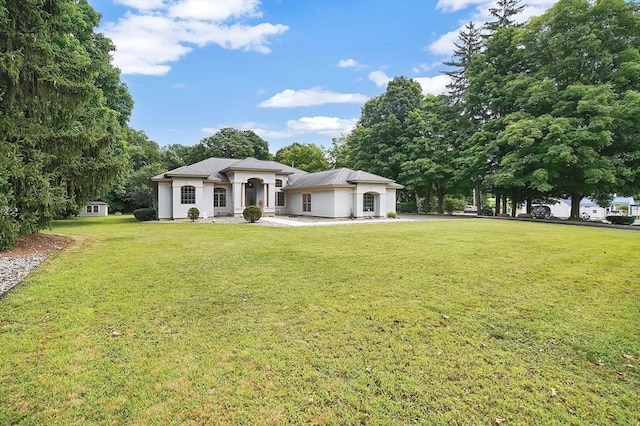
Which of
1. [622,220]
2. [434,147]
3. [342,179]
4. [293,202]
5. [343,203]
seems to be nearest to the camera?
[622,220]

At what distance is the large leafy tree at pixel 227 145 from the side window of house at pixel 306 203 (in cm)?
1954

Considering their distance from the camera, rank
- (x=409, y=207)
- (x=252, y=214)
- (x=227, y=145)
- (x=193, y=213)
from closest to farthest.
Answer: (x=252, y=214) < (x=193, y=213) < (x=409, y=207) < (x=227, y=145)

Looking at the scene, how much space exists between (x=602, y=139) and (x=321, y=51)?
56.4 ft

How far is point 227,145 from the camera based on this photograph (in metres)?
42.0

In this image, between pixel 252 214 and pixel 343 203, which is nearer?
pixel 252 214

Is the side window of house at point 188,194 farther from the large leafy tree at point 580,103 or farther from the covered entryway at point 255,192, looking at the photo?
the large leafy tree at point 580,103

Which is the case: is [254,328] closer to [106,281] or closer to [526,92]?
[106,281]

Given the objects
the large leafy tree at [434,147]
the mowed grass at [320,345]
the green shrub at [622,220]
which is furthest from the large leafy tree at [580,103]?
the mowed grass at [320,345]

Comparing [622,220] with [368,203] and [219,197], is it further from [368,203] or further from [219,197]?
[219,197]

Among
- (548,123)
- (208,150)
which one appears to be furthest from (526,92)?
(208,150)

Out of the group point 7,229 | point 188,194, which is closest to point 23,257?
point 7,229

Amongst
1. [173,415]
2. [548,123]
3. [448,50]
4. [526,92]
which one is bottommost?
[173,415]

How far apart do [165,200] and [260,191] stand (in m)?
7.28

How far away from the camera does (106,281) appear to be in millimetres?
5719
